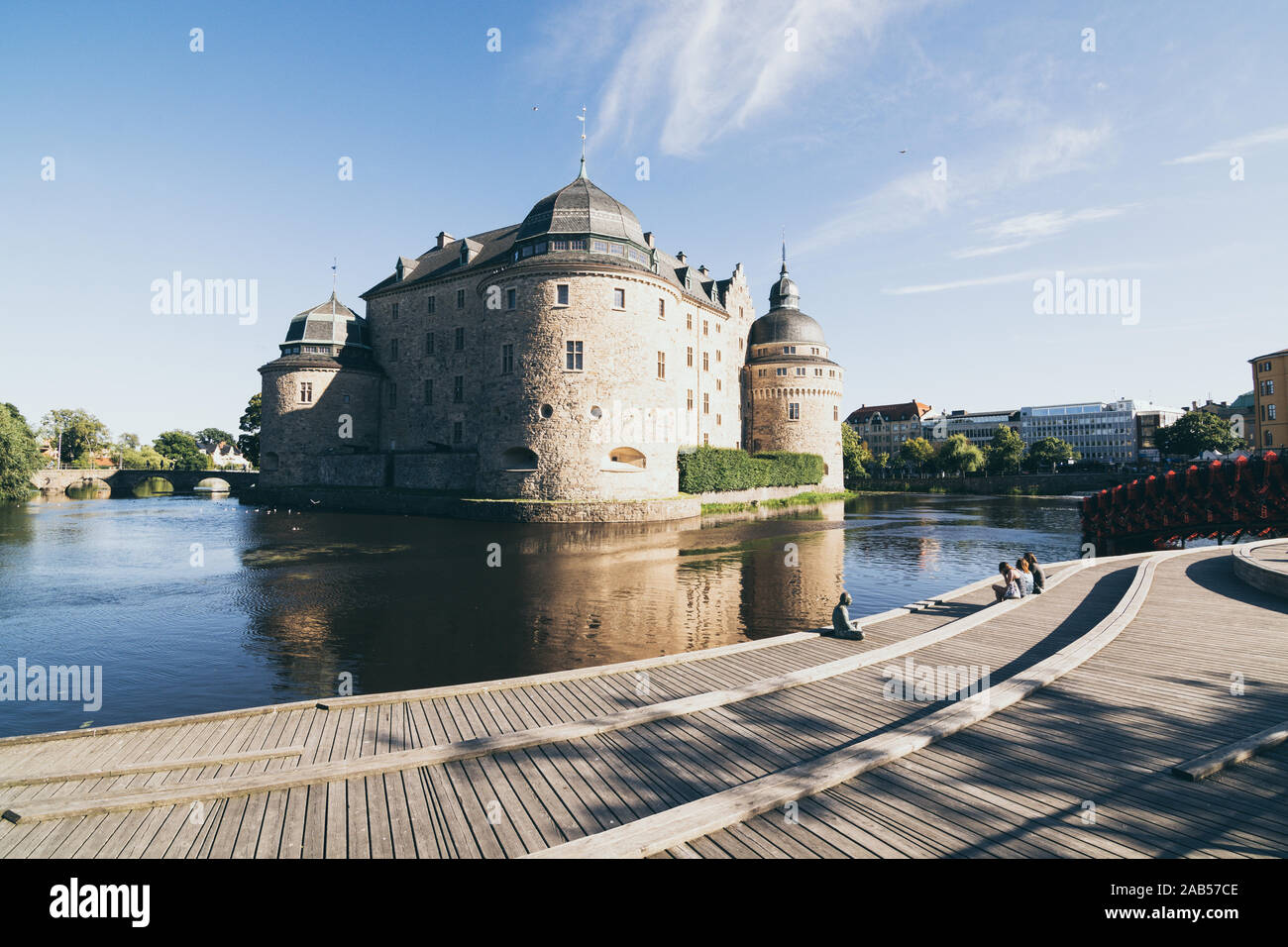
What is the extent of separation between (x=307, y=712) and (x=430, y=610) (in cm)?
722

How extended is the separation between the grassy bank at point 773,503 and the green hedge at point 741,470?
1.35 meters

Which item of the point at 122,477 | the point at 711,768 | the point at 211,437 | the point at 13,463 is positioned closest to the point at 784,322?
the point at 711,768

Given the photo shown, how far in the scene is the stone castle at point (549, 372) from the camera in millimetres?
34906

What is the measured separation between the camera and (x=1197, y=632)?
9430 mm

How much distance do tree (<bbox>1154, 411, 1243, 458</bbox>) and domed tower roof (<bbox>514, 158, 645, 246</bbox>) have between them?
81719 mm

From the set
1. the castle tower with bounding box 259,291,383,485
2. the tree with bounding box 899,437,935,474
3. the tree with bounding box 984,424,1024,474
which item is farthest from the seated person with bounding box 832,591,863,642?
the tree with bounding box 899,437,935,474

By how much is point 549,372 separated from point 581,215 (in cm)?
1037

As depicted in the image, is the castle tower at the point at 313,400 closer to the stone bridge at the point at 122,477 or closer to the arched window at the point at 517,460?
the stone bridge at the point at 122,477

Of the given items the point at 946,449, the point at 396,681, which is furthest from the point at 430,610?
the point at 946,449

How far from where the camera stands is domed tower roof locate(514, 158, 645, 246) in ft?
119

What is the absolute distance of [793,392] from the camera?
2286 inches

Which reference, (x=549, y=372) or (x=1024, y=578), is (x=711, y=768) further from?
(x=549, y=372)
